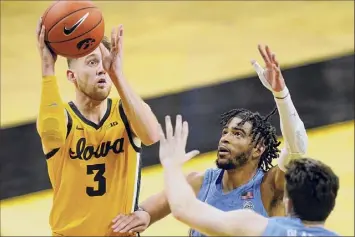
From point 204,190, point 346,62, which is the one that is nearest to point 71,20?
point 204,190

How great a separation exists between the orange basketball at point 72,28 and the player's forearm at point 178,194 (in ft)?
2.85

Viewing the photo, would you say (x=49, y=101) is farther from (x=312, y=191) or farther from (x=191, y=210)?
(x=312, y=191)

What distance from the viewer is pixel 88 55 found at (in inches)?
160

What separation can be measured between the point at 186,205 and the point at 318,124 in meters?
4.35

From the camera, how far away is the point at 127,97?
3.92m

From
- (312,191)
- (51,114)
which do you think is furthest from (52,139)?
(312,191)

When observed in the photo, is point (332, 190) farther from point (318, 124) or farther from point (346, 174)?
point (318, 124)

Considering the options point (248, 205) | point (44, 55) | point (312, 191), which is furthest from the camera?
point (248, 205)

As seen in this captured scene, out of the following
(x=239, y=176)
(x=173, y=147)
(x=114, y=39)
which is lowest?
(x=239, y=176)

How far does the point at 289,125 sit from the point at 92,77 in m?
0.86

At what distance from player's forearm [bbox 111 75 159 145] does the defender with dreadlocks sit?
0.36m

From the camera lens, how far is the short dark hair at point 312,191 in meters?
3.19

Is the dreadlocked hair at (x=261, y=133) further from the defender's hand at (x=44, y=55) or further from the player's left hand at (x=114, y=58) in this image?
the defender's hand at (x=44, y=55)

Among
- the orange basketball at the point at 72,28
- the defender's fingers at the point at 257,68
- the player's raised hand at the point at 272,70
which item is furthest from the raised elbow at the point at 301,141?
the orange basketball at the point at 72,28
